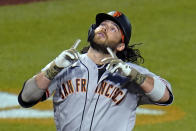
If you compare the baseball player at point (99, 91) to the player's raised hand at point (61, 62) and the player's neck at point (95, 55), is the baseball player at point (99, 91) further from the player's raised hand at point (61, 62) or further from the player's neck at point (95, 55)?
the player's raised hand at point (61, 62)

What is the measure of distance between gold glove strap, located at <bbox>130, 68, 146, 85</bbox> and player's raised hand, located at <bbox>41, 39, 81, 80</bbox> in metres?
0.53

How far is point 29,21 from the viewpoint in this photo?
14.7 m

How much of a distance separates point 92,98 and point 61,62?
0.56 meters

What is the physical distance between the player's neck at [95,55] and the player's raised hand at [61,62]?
400mm

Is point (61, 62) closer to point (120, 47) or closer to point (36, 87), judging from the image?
point (36, 87)

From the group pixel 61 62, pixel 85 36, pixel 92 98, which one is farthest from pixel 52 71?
pixel 85 36

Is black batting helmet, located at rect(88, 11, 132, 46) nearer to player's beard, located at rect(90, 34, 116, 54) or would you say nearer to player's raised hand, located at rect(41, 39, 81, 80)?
player's beard, located at rect(90, 34, 116, 54)

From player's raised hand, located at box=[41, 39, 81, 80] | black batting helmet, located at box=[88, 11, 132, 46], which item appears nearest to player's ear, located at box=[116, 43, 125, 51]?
black batting helmet, located at box=[88, 11, 132, 46]

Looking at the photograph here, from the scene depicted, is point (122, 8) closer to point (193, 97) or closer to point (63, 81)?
point (193, 97)

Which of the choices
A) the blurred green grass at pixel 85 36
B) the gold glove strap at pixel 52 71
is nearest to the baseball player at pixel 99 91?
the gold glove strap at pixel 52 71

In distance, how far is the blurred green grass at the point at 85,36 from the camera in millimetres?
11531

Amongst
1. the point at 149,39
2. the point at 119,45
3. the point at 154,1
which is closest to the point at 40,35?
the point at 149,39

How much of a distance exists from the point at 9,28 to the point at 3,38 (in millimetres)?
572

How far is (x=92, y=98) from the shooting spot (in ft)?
20.3
